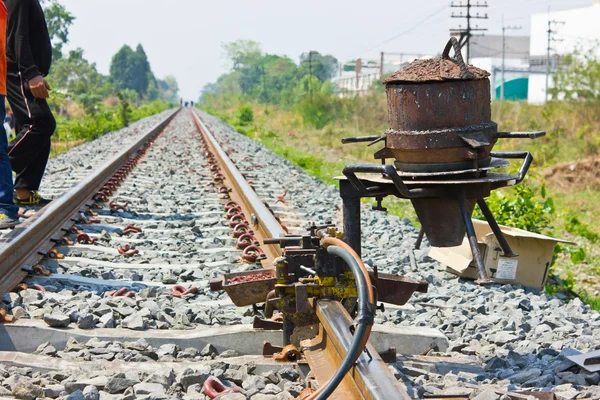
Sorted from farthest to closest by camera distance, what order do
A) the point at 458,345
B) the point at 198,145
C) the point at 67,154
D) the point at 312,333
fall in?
1. the point at 198,145
2. the point at 67,154
3. the point at 458,345
4. the point at 312,333

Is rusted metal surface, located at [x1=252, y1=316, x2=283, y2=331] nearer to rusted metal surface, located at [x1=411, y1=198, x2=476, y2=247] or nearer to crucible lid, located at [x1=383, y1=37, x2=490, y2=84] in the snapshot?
rusted metal surface, located at [x1=411, y1=198, x2=476, y2=247]

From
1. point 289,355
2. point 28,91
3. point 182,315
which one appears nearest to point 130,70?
point 28,91

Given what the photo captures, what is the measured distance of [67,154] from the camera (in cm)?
1357

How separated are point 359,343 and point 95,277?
101 inches

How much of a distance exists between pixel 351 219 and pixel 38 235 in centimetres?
265

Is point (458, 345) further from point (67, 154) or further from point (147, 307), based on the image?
point (67, 154)

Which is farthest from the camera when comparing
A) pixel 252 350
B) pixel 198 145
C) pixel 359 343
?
pixel 198 145

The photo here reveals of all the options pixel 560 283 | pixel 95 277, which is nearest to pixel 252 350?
pixel 95 277

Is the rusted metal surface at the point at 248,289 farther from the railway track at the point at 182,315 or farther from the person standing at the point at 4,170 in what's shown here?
the person standing at the point at 4,170

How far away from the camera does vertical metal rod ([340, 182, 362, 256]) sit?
3018 millimetres

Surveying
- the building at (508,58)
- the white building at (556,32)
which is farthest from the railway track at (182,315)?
the building at (508,58)

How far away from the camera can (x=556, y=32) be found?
216ft

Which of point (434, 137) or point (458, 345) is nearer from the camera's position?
point (434, 137)

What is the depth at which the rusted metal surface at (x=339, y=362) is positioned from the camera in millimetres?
2129
